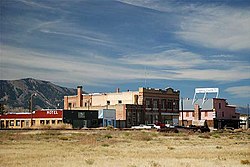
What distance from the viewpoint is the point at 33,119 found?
94438mm

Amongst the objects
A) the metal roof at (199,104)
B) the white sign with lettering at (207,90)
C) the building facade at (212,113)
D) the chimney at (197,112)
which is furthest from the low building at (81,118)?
the white sign with lettering at (207,90)

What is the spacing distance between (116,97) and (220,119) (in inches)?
1126

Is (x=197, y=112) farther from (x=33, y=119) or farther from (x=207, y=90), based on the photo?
(x=33, y=119)

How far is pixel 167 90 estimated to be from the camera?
10869 cm

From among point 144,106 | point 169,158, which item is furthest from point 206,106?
point 169,158

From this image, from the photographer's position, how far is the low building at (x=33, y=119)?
9056 cm

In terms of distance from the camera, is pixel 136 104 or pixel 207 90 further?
pixel 207 90

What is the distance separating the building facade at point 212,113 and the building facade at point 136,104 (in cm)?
484

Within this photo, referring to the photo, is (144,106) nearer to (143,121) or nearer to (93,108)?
(143,121)

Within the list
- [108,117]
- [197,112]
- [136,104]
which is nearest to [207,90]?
[197,112]

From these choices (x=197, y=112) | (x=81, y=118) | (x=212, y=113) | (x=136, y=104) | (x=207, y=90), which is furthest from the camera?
(x=207, y=90)

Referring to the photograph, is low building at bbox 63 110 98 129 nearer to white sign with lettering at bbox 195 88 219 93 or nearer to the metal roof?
the metal roof

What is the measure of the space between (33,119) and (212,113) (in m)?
45.9

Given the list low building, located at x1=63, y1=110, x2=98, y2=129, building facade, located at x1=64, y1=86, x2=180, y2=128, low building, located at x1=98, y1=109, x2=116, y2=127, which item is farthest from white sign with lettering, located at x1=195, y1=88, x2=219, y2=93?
low building, located at x1=63, y1=110, x2=98, y2=129
